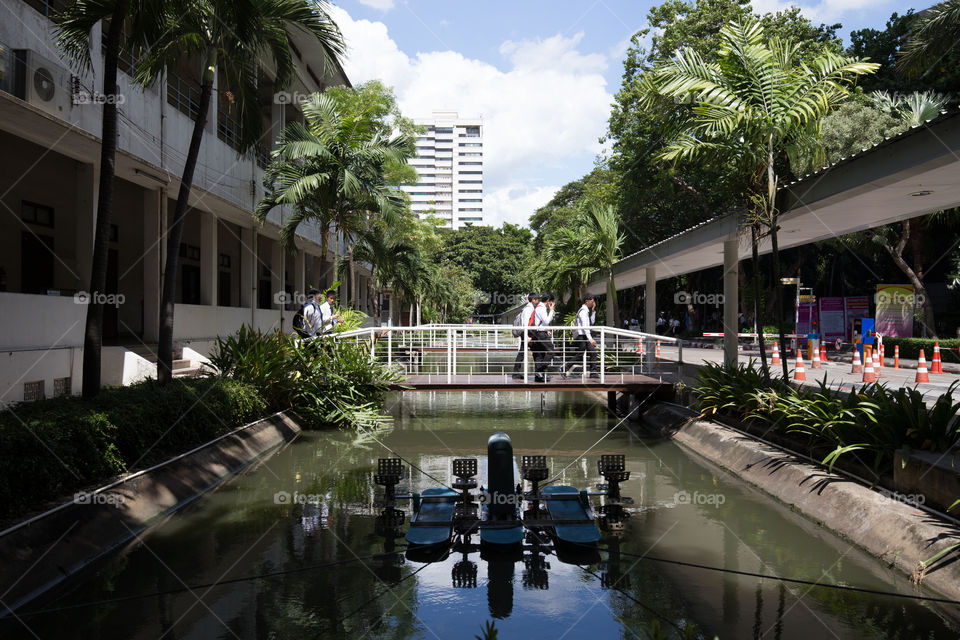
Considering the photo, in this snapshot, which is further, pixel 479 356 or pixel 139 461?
pixel 479 356

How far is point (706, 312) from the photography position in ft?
164

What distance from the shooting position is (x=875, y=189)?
410 inches

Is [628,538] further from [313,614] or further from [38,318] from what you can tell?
[38,318]

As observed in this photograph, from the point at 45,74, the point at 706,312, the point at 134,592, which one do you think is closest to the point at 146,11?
the point at 45,74

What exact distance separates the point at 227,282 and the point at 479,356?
38.7 feet

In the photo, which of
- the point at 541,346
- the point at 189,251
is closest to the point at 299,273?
the point at 189,251

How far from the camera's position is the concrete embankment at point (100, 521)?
5.10 meters

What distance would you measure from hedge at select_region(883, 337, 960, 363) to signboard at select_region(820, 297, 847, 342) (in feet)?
17.5

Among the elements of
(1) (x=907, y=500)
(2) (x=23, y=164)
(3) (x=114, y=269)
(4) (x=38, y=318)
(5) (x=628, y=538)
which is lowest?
(5) (x=628, y=538)

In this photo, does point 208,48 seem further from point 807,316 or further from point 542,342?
point 807,316

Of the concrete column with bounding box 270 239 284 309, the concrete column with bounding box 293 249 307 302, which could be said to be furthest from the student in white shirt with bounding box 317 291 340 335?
the concrete column with bounding box 293 249 307 302

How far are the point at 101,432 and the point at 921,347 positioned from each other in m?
23.5

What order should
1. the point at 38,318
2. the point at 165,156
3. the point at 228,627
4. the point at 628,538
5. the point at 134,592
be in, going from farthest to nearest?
the point at 165,156, the point at 38,318, the point at 628,538, the point at 134,592, the point at 228,627

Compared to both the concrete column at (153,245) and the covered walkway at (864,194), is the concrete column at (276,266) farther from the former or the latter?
the covered walkway at (864,194)
